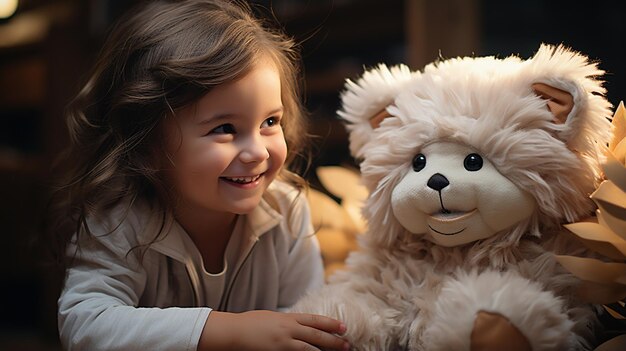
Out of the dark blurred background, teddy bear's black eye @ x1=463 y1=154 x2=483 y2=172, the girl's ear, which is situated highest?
the girl's ear

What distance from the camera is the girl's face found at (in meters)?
0.72

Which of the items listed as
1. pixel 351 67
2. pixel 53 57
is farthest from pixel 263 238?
pixel 53 57

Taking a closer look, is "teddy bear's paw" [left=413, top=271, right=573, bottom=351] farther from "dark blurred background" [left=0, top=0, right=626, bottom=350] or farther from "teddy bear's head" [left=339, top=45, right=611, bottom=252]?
"dark blurred background" [left=0, top=0, right=626, bottom=350]

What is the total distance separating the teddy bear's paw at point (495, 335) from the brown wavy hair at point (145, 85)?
0.39m

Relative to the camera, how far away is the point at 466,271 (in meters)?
0.66

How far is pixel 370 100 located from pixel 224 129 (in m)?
0.18

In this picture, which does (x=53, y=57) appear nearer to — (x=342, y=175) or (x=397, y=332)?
(x=342, y=175)

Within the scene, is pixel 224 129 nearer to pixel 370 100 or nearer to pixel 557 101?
pixel 370 100

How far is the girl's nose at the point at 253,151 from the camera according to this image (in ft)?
2.41

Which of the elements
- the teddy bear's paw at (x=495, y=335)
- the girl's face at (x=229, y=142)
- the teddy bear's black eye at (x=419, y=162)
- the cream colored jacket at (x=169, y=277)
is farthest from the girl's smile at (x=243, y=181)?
the teddy bear's paw at (x=495, y=335)

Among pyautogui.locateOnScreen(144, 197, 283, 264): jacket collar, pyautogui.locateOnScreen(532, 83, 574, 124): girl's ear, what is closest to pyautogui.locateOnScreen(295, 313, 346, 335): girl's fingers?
pyautogui.locateOnScreen(144, 197, 283, 264): jacket collar

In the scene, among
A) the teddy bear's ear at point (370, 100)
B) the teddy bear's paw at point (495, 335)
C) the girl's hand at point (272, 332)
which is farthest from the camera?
the teddy bear's ear at point (370, 100)

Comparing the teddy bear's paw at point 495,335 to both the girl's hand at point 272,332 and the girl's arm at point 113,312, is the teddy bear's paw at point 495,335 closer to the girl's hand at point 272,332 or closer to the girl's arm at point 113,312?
the girl's hand at point 272,332

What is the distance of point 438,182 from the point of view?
63 centimetres
